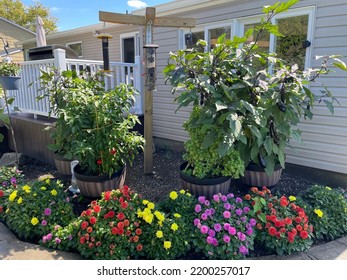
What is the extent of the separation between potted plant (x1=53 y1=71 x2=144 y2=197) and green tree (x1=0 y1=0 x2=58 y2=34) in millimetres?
22104

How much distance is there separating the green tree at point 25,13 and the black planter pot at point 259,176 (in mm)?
23080

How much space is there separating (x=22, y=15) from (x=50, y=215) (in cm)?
2499

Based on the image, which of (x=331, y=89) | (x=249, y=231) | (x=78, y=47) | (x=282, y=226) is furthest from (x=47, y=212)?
(x=78, y=47)

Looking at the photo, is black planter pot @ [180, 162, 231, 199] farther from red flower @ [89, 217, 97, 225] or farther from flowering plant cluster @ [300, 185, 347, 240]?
red flower @ [89, 217, 97, 225]

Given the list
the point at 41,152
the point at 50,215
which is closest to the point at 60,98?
the point at 50,215

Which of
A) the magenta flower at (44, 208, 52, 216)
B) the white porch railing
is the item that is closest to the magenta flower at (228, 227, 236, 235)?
the magenta flower at (44, 208, 52, 216)

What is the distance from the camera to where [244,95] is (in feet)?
8.66

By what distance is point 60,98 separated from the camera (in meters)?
3.05

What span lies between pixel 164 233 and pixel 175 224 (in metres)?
0.11

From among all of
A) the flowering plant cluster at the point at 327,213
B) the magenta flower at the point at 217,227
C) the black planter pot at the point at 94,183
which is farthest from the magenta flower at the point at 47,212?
the flowering plant cluster at the point at 327,213

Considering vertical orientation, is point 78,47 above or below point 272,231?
above

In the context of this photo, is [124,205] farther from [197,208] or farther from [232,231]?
[232,231]

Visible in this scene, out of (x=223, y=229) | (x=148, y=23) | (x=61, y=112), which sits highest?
(x=148, y=23)

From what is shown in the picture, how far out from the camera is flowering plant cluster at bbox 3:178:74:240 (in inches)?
88.8
